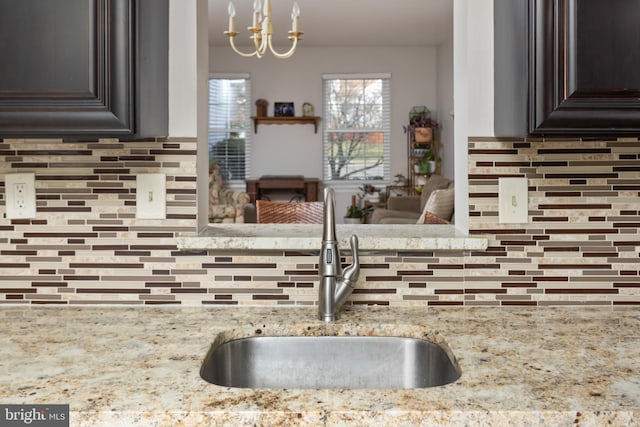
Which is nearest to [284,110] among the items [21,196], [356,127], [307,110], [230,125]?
[307,110]

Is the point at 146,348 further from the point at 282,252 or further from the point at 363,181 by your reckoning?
the point at 363,181

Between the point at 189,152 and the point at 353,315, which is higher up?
the point at 189,152

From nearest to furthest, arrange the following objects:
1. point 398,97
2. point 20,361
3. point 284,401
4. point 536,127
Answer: point 284,401 → point 20,361 → point 536,127 → point 398,97

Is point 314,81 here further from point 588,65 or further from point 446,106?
point 588,65

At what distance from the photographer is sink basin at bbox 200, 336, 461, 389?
1264mm

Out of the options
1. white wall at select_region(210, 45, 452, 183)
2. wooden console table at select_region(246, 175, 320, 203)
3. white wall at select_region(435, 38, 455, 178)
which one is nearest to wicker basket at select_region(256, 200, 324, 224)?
white wall at select_region(435, 38, 455, 178)

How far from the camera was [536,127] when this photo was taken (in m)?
1.15

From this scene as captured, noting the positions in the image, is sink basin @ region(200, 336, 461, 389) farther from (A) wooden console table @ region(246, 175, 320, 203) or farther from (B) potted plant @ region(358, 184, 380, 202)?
(B) potted plant @ region(358, 184, 380, 202)

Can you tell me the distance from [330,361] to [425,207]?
12.7 feet

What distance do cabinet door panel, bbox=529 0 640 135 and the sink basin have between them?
53 cm

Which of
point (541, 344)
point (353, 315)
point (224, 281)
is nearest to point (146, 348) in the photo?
point (224, 281)

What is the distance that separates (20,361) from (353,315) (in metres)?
0.66

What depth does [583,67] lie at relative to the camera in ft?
3.62

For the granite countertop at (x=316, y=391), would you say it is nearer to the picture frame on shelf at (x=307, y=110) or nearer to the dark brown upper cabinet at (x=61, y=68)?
the dark brown upper cabinet at (x=61, y=68)
